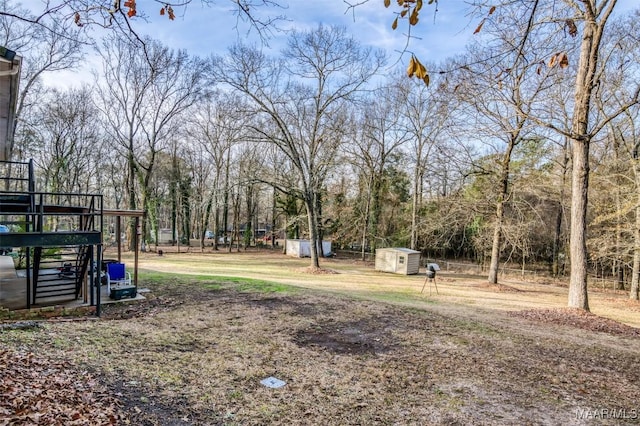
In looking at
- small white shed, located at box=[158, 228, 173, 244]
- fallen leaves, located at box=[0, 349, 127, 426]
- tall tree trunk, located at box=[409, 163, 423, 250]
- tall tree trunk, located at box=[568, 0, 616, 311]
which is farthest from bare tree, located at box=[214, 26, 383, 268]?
small white shed, located at box=[158, 228, 173, 244]

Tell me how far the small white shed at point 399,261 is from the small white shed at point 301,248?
895 cm

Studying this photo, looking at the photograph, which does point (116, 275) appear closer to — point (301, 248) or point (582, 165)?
point (582, 165)

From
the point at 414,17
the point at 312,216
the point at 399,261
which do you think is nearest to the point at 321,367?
the point at 414,17

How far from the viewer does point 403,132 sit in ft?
82.0

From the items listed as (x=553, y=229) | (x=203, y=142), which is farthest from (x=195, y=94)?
(x=553, y=229)

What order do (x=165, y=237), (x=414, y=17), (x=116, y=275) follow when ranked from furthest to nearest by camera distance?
(x=165, y=237), (x=116, y=275), (x=414, y=17)

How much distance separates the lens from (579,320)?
8281 millimetres

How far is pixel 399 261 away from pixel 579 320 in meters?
13.2

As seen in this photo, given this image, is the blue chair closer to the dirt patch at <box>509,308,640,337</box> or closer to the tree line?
the tree line

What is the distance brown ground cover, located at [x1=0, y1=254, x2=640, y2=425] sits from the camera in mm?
3822

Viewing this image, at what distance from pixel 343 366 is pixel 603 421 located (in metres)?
2.95

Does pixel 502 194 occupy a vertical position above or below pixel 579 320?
above

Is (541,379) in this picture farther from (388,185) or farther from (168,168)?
(168,168)

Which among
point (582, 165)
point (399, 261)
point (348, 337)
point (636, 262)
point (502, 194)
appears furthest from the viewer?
point (399, 261)
